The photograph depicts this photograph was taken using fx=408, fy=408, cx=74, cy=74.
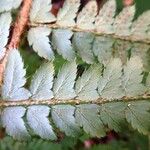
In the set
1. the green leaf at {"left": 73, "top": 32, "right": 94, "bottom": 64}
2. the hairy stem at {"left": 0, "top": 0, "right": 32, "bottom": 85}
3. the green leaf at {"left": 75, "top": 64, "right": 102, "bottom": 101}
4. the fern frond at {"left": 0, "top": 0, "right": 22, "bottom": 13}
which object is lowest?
the green leaf at {"left": 75, "top": 64, "right": 102, "bottom": 101}

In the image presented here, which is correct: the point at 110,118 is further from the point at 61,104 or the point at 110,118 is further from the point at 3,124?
the point at 3,124

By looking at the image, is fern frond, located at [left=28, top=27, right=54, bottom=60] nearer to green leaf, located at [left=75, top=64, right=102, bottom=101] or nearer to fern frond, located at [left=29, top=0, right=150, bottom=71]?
fern frond, located at [left=29, top=0, right=150, bottom=71]

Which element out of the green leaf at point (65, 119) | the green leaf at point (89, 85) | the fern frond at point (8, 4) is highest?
the fern frond at point (8, 4)

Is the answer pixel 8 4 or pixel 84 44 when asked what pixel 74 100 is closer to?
pixel 84 44

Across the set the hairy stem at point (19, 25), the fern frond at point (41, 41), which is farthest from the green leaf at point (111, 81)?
the hairy stem at point (19, 25)

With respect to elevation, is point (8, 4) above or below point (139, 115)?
above

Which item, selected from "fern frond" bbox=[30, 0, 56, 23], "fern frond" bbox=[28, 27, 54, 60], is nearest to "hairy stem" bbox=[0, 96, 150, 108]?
"fern frond" bbox=[28, 27, 54, 60]

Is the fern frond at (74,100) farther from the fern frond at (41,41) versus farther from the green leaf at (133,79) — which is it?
the fern frond at (41,41)

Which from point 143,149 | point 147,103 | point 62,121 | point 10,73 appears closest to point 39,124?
point 62,121

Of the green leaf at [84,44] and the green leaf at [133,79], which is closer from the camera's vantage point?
the green leaf at [133,79]

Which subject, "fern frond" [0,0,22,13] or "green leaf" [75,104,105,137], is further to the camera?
"fern frond" [0,0,22,13]

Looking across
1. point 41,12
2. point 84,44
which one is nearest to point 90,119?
point 84,44
